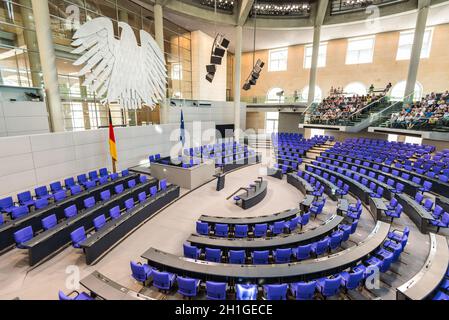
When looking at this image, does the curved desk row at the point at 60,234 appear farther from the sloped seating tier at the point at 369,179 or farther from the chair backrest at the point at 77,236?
the sloped seating tier at the point at 369,179

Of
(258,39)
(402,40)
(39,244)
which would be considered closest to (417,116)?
(402,40)

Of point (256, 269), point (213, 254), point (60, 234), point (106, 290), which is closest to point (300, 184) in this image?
point (213, 254)

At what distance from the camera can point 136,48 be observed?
14211 mm

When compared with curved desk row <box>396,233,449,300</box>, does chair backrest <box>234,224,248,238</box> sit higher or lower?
lower

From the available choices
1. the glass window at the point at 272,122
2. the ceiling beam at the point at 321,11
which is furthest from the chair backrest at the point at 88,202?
the glass window at the point at 272,122

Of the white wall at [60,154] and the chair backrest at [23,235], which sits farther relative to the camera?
the white wall at [60,154]

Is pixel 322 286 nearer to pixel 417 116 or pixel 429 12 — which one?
pixel 417 116

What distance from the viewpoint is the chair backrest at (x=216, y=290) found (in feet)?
14.3

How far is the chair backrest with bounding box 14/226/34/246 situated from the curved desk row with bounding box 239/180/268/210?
6.71 metres

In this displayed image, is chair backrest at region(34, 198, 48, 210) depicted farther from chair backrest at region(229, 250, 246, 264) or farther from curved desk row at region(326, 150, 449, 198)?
curved desk row at region(326, 150, 449, 198)

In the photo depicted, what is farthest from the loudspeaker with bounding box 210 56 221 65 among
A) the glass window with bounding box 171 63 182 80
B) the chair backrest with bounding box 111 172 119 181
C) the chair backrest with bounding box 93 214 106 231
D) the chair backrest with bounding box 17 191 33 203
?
the chair backrest with bounding box 17 191 33 203

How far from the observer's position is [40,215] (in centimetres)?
685

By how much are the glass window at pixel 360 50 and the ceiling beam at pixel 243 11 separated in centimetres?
1090

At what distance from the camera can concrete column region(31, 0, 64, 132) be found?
9898 mm
